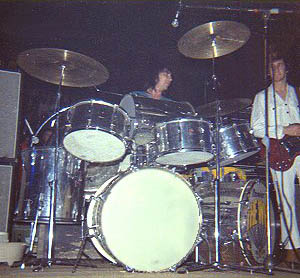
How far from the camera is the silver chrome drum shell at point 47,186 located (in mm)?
3422

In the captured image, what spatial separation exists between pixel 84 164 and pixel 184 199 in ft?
4.04

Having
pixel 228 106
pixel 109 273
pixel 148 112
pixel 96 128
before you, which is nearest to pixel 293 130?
pixel 228 106

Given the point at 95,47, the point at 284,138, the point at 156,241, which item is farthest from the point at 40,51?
the point at 95,47

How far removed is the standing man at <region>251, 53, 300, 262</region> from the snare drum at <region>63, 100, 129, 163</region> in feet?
4.78

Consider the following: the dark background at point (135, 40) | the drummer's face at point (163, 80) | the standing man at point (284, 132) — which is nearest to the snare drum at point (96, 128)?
the standing man at point (284, 132)

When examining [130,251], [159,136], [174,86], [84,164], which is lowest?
[130,251]

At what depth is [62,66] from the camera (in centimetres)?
321

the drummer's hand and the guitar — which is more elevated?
the drummer's hand

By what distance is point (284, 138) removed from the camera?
3580mm

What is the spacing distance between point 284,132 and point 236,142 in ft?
1.96

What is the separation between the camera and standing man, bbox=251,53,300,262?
3599mm

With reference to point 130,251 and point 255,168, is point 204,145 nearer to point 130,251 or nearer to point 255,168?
point 130,251

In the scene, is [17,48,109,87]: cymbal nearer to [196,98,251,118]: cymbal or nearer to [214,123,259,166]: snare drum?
[214,123,259,166]: snare drum

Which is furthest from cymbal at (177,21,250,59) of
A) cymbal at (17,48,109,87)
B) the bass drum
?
the bass drum
